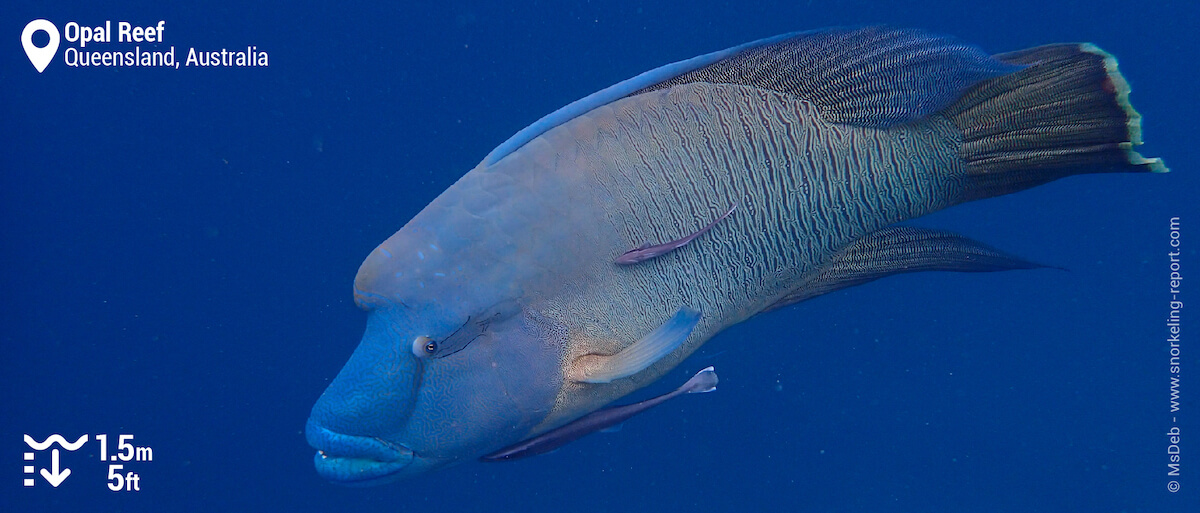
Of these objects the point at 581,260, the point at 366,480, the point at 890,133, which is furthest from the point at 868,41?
the point at 366,480

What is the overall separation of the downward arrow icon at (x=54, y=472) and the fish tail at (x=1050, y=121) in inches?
262

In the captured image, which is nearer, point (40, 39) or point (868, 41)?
point (868, 41)

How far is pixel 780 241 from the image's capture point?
2268 millimetres

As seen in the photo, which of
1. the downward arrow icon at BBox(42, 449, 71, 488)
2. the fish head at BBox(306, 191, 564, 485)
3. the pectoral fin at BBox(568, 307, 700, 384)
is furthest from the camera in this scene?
the downward arrow icon at BBox(42, 449, 71, 488)

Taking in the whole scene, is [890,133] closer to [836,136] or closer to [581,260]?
[836,136]

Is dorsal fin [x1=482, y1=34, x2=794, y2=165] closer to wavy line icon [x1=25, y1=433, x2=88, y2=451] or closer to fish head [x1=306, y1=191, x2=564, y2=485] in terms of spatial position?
fish head [x1=306, y1=191, x2=564, y2=485]

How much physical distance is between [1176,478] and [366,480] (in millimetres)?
6594

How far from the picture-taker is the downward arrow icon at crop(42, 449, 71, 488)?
5180 millimetres

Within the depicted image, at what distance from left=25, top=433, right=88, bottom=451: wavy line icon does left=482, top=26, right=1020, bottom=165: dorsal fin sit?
18.5 ft

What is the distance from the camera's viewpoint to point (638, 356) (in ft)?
6.61

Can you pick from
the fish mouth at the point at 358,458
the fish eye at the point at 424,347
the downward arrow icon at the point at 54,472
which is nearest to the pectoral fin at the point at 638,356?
the fish eye at the point at 424,347

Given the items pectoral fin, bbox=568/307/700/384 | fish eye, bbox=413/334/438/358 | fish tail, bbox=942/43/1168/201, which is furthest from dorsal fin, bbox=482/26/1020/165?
fish eye, bbox=413/334/438/358

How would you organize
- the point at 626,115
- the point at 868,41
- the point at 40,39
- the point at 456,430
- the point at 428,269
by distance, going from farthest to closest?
the point at 40,39 < the point at 868,41 < the point at 626,115 < the point at 456,430 < the point at 428,269

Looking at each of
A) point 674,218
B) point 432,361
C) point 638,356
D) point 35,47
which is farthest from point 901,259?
point 35,47
